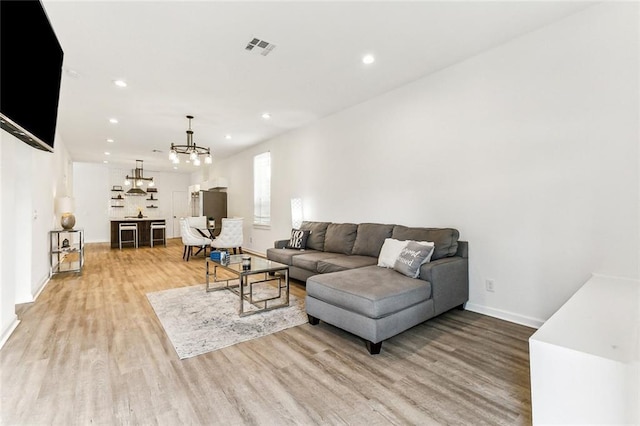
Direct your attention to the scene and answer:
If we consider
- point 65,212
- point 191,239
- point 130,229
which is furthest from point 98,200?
point 191,239

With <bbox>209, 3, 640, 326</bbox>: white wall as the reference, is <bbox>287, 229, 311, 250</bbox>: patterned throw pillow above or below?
below

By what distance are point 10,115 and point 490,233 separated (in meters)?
4.07

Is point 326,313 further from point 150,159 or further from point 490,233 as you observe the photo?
point 150,159

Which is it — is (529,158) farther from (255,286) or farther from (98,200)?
(98,200)

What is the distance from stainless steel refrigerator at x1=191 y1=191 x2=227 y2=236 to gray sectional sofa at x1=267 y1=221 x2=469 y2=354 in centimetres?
590

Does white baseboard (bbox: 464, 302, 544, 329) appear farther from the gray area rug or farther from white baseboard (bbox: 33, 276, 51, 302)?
white baseboard (bbox: 33, 276, 51, 302)

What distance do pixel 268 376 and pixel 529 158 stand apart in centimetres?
310

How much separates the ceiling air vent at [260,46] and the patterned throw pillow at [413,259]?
254cm

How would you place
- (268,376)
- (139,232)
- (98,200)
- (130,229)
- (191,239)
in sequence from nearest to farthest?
(268,376) < (191,239) < (130,229) < (139,232) < (98,200)

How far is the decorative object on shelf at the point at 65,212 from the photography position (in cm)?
563

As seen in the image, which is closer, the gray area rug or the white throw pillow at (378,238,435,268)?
the gray area rug

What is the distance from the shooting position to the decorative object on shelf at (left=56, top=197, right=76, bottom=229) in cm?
563

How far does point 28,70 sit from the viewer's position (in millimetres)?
1940

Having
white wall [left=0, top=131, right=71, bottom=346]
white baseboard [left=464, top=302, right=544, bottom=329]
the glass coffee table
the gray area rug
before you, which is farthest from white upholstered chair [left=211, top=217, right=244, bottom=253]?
white baseboard [left=464, top=302, right=544, bottom=329]
